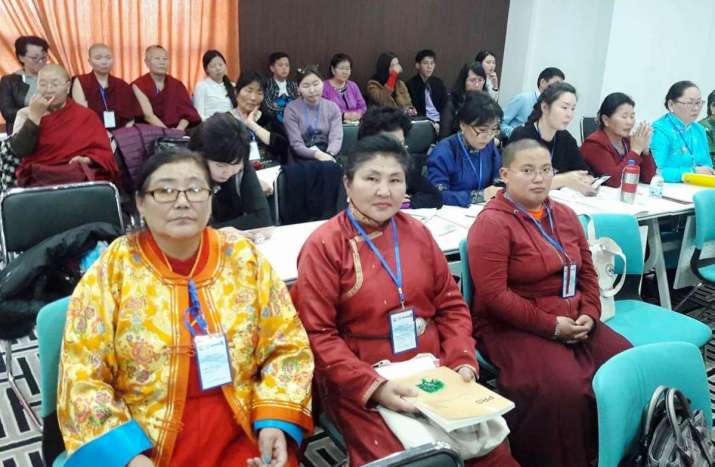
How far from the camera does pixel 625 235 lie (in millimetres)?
2684

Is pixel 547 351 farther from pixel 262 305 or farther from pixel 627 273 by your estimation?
pixel 262 305

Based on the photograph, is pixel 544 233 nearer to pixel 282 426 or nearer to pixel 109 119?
pixel 282 426

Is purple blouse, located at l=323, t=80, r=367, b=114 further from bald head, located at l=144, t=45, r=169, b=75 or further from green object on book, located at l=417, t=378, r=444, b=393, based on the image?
green object on book, located at l=417, t=378, r=444, b=393

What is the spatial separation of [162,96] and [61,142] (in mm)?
1719

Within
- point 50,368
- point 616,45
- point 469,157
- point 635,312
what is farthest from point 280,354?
point 616,45

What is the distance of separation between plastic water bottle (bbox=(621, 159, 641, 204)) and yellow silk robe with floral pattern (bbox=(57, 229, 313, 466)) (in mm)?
2431

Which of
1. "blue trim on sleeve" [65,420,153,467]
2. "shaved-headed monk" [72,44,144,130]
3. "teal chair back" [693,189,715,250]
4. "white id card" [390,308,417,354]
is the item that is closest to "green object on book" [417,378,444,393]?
"white id card" [390,308,417,354]

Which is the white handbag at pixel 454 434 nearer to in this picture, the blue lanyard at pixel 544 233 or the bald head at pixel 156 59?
the blue lanyard at pixel 544 233

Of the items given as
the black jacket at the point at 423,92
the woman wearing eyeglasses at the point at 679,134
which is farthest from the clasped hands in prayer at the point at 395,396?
the black jacket at the point at 423,92

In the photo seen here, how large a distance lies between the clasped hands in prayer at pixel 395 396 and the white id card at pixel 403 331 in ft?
0.69

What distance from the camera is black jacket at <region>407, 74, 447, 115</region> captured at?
7.12 metres

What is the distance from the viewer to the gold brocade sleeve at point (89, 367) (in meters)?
1.42

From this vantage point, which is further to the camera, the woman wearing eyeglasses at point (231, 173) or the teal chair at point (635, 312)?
the woman wearing eyeglasses at point (231, 173)

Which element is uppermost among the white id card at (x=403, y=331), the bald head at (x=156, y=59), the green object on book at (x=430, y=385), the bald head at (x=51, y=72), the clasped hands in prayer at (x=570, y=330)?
the bald head at (x=156, y=59)
